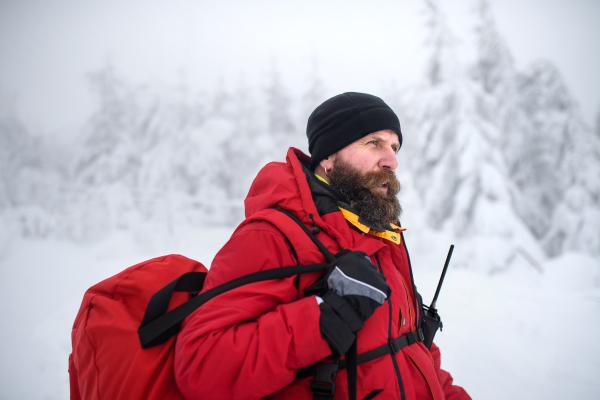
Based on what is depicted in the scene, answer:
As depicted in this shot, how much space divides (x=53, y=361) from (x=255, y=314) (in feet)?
9.68

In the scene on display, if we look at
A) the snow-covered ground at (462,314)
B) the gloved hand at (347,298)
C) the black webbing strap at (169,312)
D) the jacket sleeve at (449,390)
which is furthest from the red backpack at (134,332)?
the snow-covered ground at (462,314)

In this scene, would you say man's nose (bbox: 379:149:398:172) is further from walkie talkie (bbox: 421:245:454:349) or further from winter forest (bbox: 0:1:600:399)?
winter forest (bbox: 0:1:600:399)

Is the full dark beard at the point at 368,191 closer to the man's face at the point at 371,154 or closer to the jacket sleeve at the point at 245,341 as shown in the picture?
the man's face at the point at 371,154

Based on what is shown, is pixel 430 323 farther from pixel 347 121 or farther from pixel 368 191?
pixel 347 121

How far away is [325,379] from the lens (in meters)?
0.93

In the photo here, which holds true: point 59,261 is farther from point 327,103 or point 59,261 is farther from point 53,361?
point 327,103

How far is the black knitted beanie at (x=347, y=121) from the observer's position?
1.49m

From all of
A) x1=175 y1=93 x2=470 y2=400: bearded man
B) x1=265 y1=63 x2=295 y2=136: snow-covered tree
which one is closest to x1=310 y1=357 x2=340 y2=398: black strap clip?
x1=175 y1=93 x2=470 y2=400: bearded man

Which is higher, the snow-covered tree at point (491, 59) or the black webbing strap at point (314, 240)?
the snow-covered tree at point (491, 59)

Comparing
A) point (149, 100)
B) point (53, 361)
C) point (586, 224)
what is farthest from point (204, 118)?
point (586, 224)

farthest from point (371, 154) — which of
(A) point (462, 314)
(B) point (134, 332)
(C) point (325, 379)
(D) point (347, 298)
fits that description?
(A) point (462, 314)

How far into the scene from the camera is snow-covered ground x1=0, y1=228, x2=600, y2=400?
2.52 meters

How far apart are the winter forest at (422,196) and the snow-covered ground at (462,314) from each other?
2 centimetres

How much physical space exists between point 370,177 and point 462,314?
2.82m
